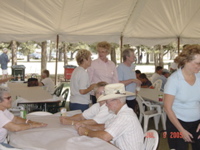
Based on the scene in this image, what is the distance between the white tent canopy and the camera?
7.05m

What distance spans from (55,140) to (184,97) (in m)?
1.07

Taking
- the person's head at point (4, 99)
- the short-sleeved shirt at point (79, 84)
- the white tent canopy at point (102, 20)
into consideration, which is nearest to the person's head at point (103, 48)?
the short-sleeved shirt at point (79, 84)

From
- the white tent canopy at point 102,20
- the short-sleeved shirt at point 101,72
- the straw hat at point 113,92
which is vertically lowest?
the straw hat at point 113,92

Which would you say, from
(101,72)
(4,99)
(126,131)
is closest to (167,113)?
(126,131)

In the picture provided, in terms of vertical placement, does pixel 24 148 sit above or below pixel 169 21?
below

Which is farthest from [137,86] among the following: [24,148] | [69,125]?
[24,148]

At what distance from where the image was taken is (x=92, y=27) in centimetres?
848

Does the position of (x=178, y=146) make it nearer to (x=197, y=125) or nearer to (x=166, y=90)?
(x=197, y=125)

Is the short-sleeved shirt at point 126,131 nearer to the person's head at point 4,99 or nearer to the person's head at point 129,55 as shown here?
the person's head at point 4,99

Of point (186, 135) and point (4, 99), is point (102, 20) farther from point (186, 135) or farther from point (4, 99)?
point (186, 135)

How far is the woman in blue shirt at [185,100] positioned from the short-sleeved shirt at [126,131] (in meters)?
0.32

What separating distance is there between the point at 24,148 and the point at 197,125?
4.55 feet

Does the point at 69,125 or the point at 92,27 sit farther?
the point at 92,27

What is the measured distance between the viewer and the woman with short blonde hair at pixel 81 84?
380 cm
